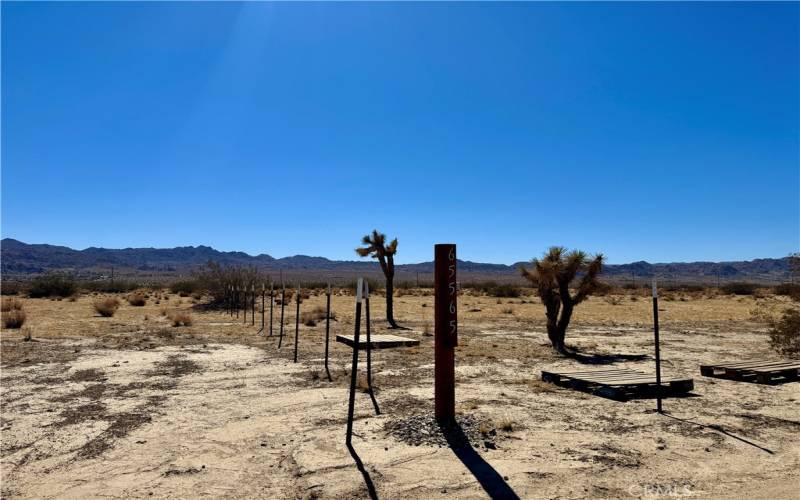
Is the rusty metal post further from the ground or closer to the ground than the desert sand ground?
further from the ground

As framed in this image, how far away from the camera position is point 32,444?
6.95 meters

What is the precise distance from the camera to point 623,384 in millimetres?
9516

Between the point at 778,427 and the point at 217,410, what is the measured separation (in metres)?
8.00

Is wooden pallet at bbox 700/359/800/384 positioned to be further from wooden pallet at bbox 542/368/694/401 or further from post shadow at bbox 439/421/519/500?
post shadow at bbox 439/421/519/500

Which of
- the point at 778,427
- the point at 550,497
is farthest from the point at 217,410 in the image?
the point at 778,427

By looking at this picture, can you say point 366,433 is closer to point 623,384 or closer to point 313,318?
point 623,384

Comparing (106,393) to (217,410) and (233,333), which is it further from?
(233,333)

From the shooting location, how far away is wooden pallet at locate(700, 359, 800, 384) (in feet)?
34.6

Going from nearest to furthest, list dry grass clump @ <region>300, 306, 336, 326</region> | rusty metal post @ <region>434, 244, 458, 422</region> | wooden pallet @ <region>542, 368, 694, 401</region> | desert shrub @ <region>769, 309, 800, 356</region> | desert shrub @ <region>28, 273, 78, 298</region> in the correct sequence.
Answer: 1. rusty metal post @ <region>434, 244, 458, 422</region>
2. wooden pallet @ <region>542, 368, 694, 401</region>
3. desert shrub @ <region>769, 309, 800, 356</region>
4. dry grass clump @ <region>300, 306, 336, 326</region>
5. desert shrub @ <region>28, 273, 78, 298</region>

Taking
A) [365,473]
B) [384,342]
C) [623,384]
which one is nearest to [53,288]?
[384,342]
